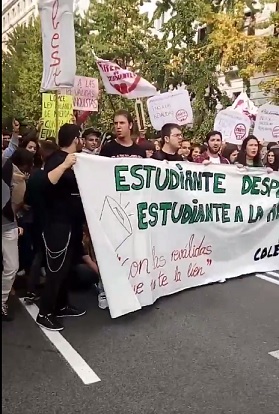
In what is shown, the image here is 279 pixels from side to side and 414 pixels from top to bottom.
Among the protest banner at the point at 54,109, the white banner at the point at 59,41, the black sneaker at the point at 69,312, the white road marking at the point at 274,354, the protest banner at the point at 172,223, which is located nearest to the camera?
the white road marking at the point at 274,354

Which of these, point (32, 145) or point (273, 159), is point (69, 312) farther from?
point (273, 159)

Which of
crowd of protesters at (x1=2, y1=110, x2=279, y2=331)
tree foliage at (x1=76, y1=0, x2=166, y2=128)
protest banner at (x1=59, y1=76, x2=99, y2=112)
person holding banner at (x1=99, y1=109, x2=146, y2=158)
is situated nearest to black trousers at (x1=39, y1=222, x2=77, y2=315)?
crowd of protesters at (x1=2, y1=110, x2=279, y2=331)

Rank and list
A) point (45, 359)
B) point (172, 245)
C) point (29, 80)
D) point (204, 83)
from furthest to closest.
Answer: point (29, 80), point (204, 83), point (172, 245), point (45, 359)

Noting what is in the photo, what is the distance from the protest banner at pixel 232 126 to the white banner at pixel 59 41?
13.8ft

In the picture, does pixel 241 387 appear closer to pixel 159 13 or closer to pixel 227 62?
pixel 227 62

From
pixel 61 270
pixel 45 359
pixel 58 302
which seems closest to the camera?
pixel 45 359

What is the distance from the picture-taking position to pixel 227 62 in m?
19.5

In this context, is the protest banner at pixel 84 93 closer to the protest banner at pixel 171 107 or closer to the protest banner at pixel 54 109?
the protest banner at pixel 54 109

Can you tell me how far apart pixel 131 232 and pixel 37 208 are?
0.89 meters

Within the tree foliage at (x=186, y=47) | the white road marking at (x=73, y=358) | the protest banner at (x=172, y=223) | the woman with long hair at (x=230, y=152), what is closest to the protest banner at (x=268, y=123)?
the woman with long hair at (x=230, y=152)

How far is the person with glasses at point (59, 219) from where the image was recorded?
418 cm

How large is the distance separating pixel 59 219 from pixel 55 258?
321 millimetres

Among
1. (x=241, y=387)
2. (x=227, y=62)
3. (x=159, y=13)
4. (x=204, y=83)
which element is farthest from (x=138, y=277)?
(x=159, y=13)

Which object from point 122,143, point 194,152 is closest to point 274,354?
point 122,143
